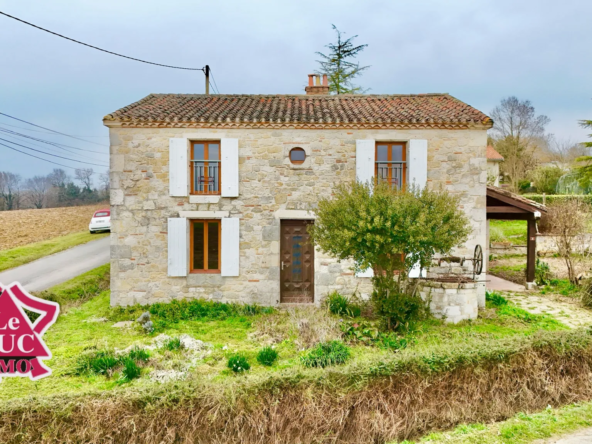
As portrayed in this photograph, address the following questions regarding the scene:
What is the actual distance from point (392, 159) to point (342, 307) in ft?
13.5

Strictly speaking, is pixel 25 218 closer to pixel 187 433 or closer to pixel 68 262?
pixel 68 262

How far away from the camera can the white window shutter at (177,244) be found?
31.1 ft

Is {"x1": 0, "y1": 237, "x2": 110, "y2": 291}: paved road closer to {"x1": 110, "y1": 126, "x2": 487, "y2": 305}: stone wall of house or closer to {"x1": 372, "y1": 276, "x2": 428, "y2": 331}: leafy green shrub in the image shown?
{"x1": 110, "y1": 126, "x2": 487, "y2": 305}: stone wall of house

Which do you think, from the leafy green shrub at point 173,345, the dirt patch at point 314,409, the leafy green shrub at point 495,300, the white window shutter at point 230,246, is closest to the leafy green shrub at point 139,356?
the leafy green shrub at point 173,345

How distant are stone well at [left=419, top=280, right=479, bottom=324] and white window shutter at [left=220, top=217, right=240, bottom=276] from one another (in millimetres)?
4741

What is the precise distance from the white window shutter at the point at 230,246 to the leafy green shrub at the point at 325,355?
3734mm

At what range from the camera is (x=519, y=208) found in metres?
10.6

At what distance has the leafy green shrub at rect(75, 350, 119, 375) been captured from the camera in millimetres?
5879

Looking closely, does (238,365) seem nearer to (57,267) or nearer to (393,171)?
(393,171)

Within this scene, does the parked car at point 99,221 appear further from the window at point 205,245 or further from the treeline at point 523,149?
the treeline at point 523,149

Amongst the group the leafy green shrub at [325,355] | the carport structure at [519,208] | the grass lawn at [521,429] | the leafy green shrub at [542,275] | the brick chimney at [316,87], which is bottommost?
the grass lawn at [521,429]

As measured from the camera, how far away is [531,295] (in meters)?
10.7

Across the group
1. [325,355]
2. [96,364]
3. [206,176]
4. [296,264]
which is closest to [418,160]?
[296,264]

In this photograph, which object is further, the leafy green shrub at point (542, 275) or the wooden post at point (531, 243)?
the leafy green shrub at point (542, 275)
